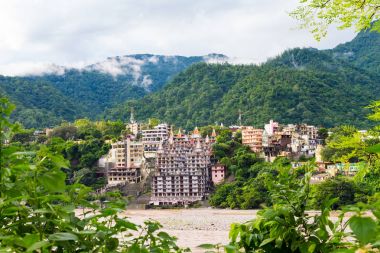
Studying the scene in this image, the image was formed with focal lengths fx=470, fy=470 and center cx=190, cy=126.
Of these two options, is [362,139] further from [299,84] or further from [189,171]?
[299,84]

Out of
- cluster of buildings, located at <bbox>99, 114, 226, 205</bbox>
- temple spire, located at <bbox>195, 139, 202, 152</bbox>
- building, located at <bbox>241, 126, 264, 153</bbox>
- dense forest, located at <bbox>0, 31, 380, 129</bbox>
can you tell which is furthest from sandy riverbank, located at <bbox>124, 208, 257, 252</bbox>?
dense forest, located at <bbox>0, 31, 380, 129</bbox>

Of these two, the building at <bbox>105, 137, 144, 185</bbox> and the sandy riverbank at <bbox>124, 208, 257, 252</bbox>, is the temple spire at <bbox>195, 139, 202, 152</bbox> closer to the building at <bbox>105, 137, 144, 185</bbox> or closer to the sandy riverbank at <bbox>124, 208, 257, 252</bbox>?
the sandy riverbank at <bbox>124, 208, 257, 252</bbox>

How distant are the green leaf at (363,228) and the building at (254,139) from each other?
42711 mm

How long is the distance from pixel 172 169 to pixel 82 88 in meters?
98.9

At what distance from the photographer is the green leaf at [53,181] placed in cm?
94

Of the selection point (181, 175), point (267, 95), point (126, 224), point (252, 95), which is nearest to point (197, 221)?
point (181, 175)

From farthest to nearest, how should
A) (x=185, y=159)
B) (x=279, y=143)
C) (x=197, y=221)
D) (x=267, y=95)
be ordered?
(x=267, y=95), (x=279, y=143), (x=185, y=159), (x=197, y=221)

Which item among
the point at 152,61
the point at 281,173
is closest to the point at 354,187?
the point at 281,173

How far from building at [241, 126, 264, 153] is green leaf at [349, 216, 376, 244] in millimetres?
42711

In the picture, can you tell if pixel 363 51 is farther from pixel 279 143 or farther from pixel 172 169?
pixel 172 169

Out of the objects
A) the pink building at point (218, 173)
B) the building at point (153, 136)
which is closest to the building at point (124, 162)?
the building at point (153, 136)

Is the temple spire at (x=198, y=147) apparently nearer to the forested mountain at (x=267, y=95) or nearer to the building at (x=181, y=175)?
the building at (x=181, y=175)

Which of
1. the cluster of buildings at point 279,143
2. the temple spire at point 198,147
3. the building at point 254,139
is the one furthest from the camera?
the building at point 254,139

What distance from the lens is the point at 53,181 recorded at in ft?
3.09
